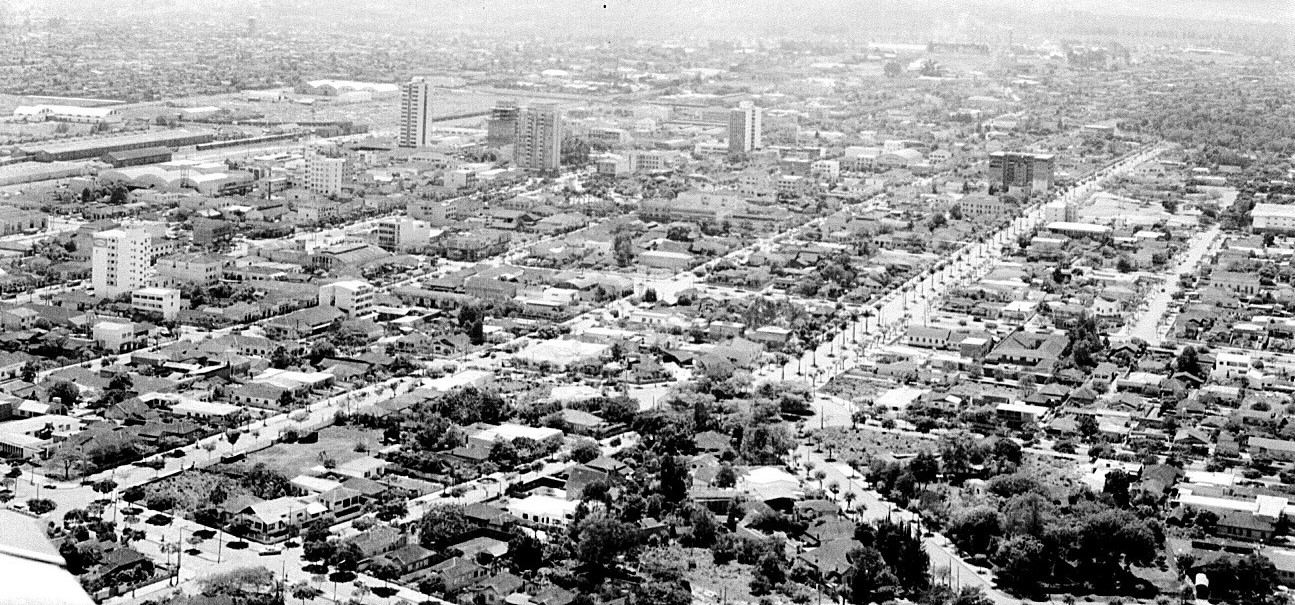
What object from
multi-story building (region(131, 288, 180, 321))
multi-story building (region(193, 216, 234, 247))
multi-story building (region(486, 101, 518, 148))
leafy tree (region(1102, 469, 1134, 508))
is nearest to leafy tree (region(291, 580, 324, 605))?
leafy tree (region(1102, 469, 1134, 508))

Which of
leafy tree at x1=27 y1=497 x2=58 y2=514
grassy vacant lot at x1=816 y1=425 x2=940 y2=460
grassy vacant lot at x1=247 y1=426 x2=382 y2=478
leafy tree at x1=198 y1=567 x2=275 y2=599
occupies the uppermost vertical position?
leafy tree at x1=198 y1=567 x2=275 y2=599

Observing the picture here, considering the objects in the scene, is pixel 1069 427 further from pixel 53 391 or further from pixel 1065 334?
pixel 53 391

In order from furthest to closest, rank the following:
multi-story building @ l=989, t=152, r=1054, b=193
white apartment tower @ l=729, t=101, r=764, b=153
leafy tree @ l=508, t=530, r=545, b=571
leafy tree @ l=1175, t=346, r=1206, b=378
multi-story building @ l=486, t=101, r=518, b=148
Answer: white apartment tower @ l=729, t=101, r=764, b=153 → multi-story building @ l=486, t=101, r=518, b=148 → multi-story building @ l=989, t=152, r=1054, b=193 → leafy tree @ l=1175, t=346, r=1206, b=378 → leafy tree @ l=508, t=530, r=545, b=571

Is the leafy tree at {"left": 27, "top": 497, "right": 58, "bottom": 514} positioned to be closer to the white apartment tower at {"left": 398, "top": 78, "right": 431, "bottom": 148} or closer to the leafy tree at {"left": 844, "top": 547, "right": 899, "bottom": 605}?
the leafy tree at {"left": 844, "top": 547, "right": 899, "bottom": 605}

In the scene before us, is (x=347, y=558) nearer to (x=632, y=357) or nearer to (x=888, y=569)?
(x=888, y=569)

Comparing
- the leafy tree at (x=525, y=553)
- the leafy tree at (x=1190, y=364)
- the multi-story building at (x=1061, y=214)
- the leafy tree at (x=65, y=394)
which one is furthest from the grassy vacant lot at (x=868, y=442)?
the multi-story building at (x=1061, y=214)

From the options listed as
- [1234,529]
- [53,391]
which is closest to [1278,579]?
[1234,529]
